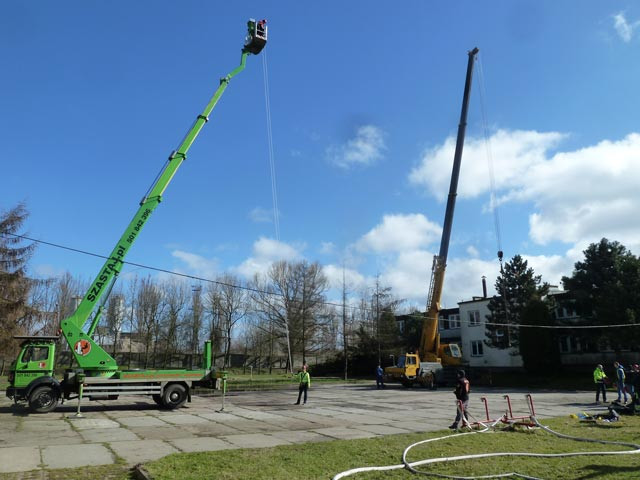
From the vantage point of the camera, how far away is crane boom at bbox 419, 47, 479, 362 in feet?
97.3

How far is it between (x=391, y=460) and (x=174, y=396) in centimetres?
1188

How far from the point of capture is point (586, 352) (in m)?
40.6

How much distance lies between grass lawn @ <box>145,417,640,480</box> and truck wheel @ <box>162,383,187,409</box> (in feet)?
30.8

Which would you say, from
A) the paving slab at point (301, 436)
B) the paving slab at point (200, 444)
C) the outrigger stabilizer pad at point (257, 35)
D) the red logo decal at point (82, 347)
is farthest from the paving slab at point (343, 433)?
the outrigger stabilizer pad at point (257, 35)

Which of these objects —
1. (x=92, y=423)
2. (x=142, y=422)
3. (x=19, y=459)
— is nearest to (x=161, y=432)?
(x=142, y=422)

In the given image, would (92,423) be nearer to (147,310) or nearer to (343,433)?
(343,433)

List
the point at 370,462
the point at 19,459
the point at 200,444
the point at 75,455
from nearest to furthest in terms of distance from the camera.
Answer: the point at 370,462 < the point at 19,459 < the point at 75,455 < the point at 200,444

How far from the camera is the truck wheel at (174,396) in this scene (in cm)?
1720

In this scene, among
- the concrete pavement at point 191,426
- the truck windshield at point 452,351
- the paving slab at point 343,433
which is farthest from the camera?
the truck windshield at point 452,351

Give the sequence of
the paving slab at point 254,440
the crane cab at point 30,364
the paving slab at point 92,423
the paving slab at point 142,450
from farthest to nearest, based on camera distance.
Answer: the crane cab at point 30,364 < the paving slab at point 92,423 < the paving slab at point 254,440 < the paving slab at point 142,450

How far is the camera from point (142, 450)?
932 cm

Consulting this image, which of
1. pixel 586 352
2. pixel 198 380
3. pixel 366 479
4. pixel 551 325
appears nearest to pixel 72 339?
pixel 198 380

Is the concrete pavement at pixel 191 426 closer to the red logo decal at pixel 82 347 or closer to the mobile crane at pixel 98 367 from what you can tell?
the mobile crane at pixel 98 367

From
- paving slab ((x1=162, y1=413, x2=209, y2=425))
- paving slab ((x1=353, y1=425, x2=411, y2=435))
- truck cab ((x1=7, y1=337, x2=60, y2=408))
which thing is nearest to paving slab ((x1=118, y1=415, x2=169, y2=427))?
paving slab ((x1=162, y1=413, x2=209, y2=425))
